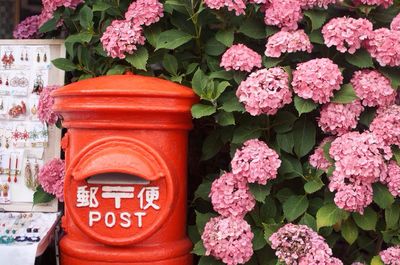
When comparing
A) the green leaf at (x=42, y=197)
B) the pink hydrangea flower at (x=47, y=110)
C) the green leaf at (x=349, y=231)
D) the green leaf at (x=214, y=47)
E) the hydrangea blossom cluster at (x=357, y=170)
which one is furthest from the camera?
the green leaf at (x=42, y=197)

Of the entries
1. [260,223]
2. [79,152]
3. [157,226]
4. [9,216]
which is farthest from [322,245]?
[9,216]

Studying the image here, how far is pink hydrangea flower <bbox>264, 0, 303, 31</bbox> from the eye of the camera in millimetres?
3035

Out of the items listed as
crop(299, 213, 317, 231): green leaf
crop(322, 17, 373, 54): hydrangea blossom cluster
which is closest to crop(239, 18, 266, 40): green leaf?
crop(322, 17, 373, 54): hydrangea blossom cluster

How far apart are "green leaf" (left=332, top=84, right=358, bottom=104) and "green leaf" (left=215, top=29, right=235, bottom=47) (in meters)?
0.62

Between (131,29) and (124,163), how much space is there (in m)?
0.82

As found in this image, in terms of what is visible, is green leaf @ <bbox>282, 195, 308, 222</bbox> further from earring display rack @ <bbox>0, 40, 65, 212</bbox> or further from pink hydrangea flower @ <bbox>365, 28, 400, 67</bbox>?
earring display rack @ <bbox>0, 40, 65, 212</bbox>

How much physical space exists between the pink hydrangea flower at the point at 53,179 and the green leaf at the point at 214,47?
1.07 m

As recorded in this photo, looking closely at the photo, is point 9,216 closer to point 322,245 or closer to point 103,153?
point 103,153

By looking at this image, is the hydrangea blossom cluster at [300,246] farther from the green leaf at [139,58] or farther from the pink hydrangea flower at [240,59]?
the green leaf at [139,58]

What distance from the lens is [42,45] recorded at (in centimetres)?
365

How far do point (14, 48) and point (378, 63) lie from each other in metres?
2.13

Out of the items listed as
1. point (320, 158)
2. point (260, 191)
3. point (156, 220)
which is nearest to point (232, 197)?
point (260, 191)

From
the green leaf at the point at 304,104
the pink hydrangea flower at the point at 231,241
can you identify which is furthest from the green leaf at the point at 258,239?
the green leaf at the point at 304,104

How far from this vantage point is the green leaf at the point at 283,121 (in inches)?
120
